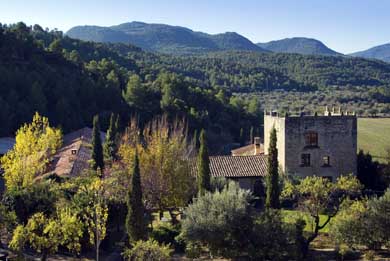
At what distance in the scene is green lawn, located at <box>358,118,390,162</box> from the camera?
47622 mm

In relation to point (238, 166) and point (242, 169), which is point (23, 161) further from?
point (242, 169)

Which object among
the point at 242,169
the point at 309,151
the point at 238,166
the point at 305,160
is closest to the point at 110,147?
the point at 238,166

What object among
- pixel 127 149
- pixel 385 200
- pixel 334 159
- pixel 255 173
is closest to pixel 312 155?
pixel 334 159

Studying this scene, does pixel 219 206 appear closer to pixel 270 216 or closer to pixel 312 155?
pixel 270 216

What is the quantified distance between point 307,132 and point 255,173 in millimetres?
4615

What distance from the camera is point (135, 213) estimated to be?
82.3ft

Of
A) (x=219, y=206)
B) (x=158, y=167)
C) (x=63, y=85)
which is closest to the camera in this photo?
(x=219, y=206)

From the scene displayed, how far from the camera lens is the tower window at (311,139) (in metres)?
36.3

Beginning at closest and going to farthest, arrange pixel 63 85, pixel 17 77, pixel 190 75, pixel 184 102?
pixel 17 77 → pixel 63 85 → pixel 184 102 → pixel 190 75

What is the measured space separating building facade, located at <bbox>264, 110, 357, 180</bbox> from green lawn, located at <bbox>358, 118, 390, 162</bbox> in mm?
7842

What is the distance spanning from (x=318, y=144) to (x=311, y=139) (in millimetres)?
601

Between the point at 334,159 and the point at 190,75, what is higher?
the point at 190,75

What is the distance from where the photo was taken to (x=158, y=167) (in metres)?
30.7

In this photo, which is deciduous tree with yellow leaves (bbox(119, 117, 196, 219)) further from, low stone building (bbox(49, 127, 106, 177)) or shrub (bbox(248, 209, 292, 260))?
low stone building (bbox(49, 127, 106, 177))
